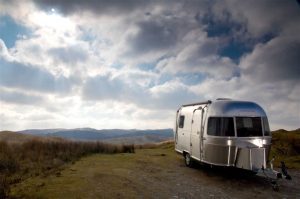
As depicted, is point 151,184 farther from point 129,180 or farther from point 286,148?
point 286,148

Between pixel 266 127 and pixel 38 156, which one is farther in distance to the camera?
pixel 38 156

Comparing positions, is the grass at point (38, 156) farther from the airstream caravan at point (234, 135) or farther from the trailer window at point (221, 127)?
the trailer window at point (221, 127)

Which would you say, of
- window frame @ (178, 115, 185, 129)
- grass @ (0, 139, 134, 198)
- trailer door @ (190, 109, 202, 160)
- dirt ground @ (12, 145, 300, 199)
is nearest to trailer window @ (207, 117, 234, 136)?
trailer door @ (190, 109, 202, 160)

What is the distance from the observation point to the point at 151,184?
43.7ft

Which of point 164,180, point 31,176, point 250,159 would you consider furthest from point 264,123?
point 31,176

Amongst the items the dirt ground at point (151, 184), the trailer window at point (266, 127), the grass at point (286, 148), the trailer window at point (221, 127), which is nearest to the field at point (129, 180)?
the dirt ground at point (151, 184)

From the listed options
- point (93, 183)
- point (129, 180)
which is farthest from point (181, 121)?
point (93, 183)

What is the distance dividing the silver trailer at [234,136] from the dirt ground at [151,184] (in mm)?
829

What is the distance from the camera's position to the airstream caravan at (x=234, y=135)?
43.9ft

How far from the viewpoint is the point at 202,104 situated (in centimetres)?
1606

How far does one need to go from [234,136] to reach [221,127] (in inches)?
25.1

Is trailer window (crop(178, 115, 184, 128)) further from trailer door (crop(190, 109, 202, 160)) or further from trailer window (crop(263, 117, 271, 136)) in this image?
trailer window (crop(263, 117, 271, 136))

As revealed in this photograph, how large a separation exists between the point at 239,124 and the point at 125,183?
5.07 metres

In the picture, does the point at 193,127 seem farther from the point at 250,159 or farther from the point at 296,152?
the point at 296,152
